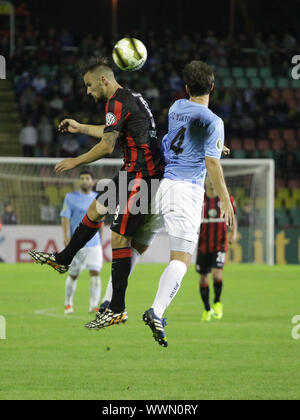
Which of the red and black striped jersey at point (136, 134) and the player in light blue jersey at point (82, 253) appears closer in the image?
the red and black striped jersey at point (136, 134)

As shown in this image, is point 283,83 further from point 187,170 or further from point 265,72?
point 187,170

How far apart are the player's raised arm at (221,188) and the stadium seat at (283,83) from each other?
2396 centimetres

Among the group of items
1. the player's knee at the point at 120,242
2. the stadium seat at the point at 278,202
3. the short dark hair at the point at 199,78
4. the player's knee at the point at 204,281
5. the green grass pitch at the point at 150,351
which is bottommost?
the green grass pitch at the point at 150,351

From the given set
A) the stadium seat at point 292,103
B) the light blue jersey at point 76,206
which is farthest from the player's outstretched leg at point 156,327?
the stadium seat at point 292,103

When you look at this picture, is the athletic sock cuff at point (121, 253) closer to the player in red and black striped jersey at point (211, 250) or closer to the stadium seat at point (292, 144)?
the player in red and black striped jersey at point (211, 250)

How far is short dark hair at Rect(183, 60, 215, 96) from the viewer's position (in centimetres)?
693

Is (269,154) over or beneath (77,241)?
over

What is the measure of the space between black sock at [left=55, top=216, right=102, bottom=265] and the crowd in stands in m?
18.6

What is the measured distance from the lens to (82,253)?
13875 mm

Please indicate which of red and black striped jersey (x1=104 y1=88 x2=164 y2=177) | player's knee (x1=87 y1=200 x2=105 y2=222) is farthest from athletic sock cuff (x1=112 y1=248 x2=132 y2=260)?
red and black striped jersey (x1=104 y1=88 x2=164 y2=177)

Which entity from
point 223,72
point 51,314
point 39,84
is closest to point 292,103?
point 223,72

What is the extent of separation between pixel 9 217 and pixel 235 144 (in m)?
8.76

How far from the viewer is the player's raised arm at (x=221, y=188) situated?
684 centimetres

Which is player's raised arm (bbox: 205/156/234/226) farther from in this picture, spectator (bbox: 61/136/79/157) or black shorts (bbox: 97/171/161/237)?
spectator (bbox: 61/136/79/157)
